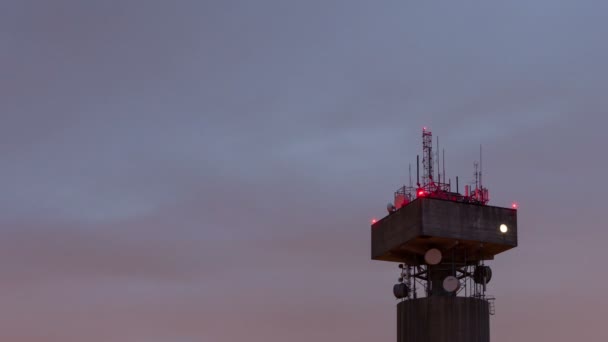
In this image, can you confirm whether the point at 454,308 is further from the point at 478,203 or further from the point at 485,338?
the point at 478,203

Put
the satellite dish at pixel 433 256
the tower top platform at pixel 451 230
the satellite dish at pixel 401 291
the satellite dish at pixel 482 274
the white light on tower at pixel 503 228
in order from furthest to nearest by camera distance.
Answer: the satellite dish at pixel 401 291
the satellite dish at pixel 482 274
the white light on tower at pixel 503 228
the satellite dish at pixel 433 256
the tower top platform at pixel 451 230

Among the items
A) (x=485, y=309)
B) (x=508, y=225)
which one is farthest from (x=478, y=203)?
(x=485, y=309)

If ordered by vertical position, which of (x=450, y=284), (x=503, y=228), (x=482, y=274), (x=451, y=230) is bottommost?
(x=450, y=284)

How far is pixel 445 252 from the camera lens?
77.7 meters

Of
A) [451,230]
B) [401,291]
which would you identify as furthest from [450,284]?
[401,291]

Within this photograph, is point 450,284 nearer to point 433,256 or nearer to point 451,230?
point 433,256

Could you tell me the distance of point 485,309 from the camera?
A: 76.0 meters

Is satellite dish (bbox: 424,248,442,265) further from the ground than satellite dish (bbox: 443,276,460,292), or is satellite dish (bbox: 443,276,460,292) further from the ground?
satellite dish (bbox: 424,248,442,265)

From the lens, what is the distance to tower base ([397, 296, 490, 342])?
74.7 m

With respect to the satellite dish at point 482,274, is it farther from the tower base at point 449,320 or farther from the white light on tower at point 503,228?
the white light on tower at point 503,228

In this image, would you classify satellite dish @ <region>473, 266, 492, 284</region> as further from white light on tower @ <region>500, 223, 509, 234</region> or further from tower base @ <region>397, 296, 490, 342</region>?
white light on tower @ <region>500, 223, 509, 234</region>

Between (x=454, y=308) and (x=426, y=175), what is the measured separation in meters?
11.6

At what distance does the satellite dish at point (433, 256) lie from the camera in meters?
76.4

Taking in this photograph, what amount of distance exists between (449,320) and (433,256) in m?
4.87
